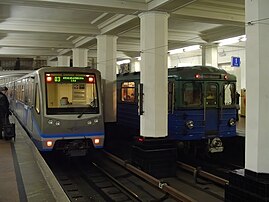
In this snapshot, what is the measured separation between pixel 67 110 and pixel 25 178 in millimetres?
2781

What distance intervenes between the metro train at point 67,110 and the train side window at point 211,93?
3480 millimetres

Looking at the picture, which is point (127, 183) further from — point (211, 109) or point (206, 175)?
point (211, 109)

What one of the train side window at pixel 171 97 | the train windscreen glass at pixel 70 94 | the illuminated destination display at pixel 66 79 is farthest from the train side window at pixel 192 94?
the illuminated destination display at pixel 66 79

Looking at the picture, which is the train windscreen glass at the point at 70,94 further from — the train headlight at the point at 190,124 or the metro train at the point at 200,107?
the train headlight at the point at 190,124

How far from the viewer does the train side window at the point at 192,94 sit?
10492mm

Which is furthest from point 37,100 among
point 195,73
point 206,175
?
point 206,175

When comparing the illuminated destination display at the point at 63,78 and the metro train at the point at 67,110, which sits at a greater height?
the illuminated destination display at the point at 63,78

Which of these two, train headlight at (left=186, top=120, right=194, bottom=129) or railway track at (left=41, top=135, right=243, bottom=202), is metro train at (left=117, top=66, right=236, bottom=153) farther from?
railway track at (left=41, top=135, right=243, bottom=202)

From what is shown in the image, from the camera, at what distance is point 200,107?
1061 cm

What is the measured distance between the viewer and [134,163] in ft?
32.4

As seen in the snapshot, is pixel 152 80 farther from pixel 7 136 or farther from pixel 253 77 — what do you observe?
pixel 7 136

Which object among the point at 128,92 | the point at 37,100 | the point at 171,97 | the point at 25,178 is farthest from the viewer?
the point at 128,92

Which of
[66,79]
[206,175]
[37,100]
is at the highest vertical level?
[66,79]

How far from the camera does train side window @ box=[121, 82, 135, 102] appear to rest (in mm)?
13023
